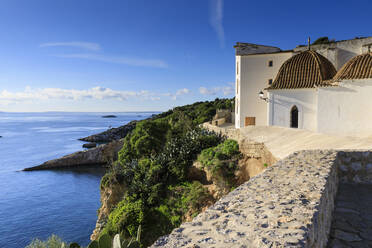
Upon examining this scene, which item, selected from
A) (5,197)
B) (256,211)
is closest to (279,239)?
(256,211)

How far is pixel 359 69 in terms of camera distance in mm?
10359

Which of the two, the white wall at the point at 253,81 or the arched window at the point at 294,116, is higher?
the white wall at the point at 253,81

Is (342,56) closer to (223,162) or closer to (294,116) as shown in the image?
(294,116)

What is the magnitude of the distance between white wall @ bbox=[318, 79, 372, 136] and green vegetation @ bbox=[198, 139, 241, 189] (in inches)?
178

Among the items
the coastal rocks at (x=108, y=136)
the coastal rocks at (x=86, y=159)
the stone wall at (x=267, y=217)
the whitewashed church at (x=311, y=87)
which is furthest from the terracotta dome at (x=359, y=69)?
the coastal rocks at (x=108, y=136)

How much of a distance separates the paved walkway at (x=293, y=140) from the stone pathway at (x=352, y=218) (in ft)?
13.4

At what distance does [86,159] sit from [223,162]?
3628cm

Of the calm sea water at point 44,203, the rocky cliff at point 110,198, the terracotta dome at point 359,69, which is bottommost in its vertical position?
the calm sea water at point 44,203

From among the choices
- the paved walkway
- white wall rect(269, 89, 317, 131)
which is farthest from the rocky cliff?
white wall rect(269, 89, 317, 131)

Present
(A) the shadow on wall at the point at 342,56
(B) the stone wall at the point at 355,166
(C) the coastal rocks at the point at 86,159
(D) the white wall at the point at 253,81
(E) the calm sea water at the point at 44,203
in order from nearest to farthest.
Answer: (B) the stone wall at the point at 355,166 → (A) the shadow on wall at the point at 342,56 → (E) the calm sea water at the point at 44,203 → (D) the white wall at the point at 253,81 → (C) the coastal rocks at the point at 86,159

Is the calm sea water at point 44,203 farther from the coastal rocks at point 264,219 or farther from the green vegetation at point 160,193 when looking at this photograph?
the coastal rocks at point 264,219

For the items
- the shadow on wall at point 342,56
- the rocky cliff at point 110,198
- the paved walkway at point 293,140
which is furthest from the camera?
the shadow on wall at point 342,56

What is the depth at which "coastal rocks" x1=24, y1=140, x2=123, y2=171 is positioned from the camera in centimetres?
3931

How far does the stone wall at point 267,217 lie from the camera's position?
1581mm
